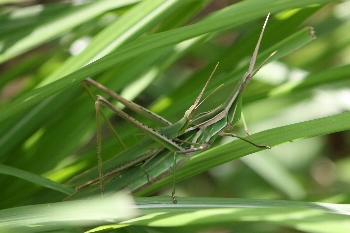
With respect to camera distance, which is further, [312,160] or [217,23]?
[312,160]

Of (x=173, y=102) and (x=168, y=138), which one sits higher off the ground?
(x=173, y=102)

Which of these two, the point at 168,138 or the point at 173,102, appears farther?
the point at 173,102

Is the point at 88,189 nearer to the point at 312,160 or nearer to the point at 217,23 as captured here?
the point at 217,23

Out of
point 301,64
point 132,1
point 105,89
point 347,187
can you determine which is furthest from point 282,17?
point 347,187

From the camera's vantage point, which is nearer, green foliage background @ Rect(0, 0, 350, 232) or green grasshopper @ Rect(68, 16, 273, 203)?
green foliage background @ Rect(0, 0, 350, 232)

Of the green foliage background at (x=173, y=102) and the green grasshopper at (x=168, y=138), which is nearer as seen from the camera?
the green foliage background at (x=173, y=102)
